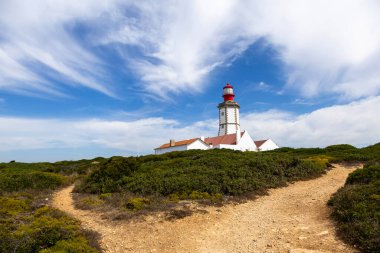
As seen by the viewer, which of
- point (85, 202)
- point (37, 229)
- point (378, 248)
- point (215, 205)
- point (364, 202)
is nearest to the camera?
point (378, 248)

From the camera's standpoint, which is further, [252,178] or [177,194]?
[252,178]

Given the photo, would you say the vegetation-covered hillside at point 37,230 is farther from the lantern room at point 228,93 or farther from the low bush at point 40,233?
the lantern room at point 228,93

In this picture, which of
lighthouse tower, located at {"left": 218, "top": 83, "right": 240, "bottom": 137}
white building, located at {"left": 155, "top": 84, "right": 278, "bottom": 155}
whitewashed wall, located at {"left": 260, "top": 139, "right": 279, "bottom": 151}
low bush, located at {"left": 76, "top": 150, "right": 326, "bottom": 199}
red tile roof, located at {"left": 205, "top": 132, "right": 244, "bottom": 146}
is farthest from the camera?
lighthouse tower, located at {"left": 218, "top": 83, "right": 240, "bottom": 137}

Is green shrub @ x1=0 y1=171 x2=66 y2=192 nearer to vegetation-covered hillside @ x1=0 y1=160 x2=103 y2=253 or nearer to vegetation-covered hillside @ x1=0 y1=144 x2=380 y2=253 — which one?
vegetation-covered hillside @ x1=0 y1=144 x2=380 y2=253

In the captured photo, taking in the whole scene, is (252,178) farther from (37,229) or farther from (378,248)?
(37,229)

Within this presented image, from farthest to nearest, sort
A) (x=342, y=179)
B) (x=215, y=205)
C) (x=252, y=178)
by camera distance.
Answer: (x=342, y=179), (x=252, y=178), (x=215, y=205)

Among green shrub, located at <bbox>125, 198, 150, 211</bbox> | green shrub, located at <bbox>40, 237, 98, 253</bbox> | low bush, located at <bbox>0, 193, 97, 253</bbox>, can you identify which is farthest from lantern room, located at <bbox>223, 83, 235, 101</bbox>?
green shrub, located at <bbox>40, 237, 98, 253</bbox>

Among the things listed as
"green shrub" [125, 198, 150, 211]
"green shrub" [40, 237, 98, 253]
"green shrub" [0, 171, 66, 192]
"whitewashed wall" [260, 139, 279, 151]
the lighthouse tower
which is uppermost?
the lighthouse tower

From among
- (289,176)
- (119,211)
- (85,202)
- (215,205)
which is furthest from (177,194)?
(289,176)

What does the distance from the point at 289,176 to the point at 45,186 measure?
13877 mm

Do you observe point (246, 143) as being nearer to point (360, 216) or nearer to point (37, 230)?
point (360, 216)

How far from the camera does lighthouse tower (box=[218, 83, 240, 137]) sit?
55500 mm

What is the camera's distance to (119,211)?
11.4 m

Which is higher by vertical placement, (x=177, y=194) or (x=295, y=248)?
(x=177, y=194)
